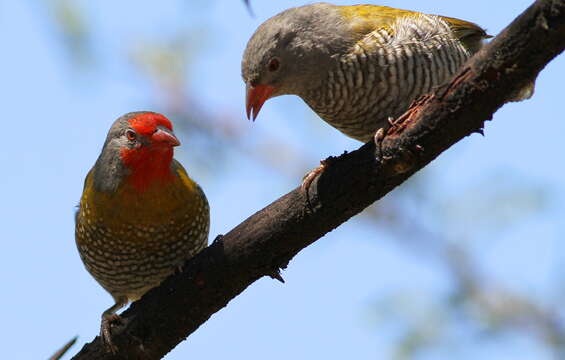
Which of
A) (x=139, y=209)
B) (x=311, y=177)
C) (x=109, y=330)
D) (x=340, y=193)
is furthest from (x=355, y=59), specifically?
(x=109, y=330)

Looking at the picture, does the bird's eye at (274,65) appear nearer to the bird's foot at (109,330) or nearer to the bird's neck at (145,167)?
the bird's neck at (145,167)

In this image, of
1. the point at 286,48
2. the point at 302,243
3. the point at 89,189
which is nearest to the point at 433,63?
the point at 286,48

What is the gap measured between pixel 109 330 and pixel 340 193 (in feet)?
5.87

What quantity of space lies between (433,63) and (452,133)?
41.3 inches

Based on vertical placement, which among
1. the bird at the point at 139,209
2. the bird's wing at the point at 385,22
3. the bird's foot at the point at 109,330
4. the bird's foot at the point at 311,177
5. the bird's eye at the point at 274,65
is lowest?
the bird's foot at the point at 109,330

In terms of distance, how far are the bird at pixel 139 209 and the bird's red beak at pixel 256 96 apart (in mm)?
569

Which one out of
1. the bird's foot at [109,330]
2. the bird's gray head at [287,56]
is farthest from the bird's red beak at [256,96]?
the bird's foot at [109,330]

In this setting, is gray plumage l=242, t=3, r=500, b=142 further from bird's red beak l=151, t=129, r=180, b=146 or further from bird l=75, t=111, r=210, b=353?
bird l=75, t=111, r=210, b=353

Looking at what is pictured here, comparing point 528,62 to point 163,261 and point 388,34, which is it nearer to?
point 388,34

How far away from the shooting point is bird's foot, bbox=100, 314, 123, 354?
16.7 ft

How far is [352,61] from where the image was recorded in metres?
4.84

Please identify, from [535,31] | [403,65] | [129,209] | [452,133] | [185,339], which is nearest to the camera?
[535,31]

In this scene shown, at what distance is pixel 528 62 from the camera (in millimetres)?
3525

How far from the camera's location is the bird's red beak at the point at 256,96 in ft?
16.2
